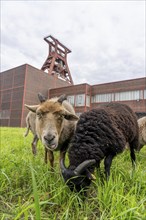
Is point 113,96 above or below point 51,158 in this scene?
above

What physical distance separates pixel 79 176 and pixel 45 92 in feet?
128

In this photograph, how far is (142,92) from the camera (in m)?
32.4

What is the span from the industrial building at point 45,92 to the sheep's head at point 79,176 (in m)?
32.5

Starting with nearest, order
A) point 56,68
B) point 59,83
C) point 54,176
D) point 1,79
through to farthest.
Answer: point 54,176 → point 1,79 → point 59,83 → point 56,68

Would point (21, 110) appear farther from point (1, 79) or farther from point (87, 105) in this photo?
point (87, 105)

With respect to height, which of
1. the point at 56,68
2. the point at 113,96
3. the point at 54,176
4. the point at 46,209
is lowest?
the point at 46,209

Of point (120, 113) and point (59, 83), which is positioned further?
point (59, 83)

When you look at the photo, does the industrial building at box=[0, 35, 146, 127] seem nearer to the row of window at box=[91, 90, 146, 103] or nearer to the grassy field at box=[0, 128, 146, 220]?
the row of window at box=[91, 90, 146, 103]

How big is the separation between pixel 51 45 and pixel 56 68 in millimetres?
6563

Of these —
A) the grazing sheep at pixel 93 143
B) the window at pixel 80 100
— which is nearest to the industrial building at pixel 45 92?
the window at pixel 80 100

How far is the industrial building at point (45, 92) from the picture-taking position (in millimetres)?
33594

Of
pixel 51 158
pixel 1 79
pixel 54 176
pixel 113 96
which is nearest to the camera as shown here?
pixel 54 176

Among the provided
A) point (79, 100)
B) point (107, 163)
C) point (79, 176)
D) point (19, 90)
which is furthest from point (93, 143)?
point (19, 90)

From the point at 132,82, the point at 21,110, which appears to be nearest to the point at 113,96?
the point at 132,82
